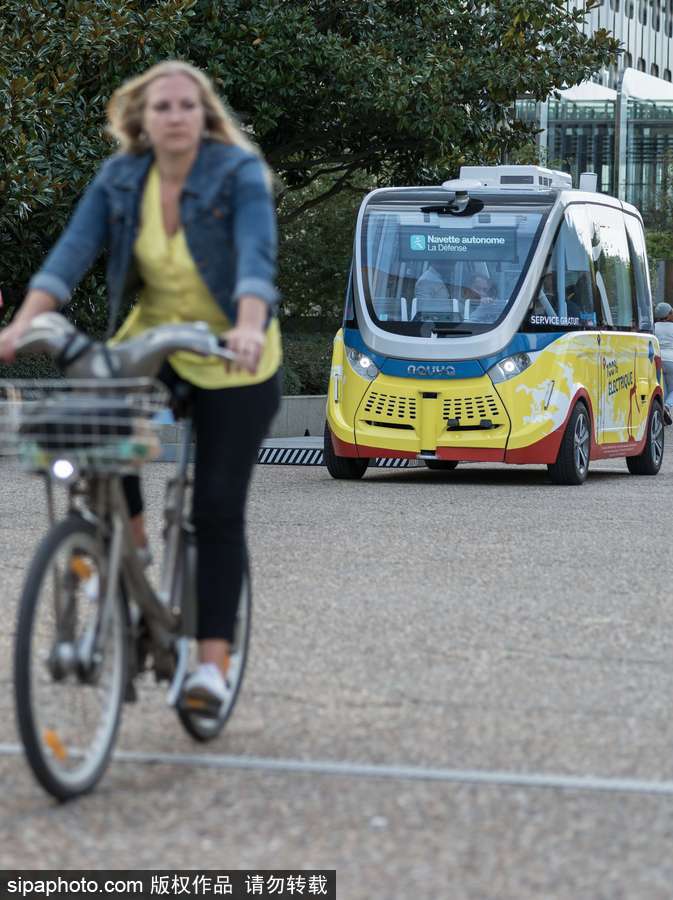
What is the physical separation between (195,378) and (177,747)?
38.3 inches

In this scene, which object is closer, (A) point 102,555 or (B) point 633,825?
(B) point 633,825

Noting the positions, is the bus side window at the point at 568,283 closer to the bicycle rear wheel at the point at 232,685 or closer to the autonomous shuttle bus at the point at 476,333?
the autonomous shuttle bus at the point at 476,333

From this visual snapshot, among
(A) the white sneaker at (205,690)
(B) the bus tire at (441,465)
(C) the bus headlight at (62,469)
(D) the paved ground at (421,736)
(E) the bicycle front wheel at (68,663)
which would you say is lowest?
(B) the bus tire at (441,465)

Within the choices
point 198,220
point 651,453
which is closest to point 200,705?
point 198,220

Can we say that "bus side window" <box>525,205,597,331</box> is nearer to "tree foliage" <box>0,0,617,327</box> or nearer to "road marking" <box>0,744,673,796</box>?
"tree foliage" <box>0,0,617,327</box>

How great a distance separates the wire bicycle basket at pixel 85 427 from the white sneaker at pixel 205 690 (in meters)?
0.70

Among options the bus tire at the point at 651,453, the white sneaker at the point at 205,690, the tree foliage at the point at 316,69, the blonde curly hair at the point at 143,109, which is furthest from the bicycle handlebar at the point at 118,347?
the tree foliage at the point at 316,69

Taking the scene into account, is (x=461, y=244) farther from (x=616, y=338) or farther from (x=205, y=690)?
(x=205, y=690)

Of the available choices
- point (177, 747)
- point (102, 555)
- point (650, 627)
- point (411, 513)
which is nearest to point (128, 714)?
point (177, 747)

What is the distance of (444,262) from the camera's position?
16219 millimetres

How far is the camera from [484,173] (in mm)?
17734

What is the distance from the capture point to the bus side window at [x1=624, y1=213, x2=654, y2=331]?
18.7 meters

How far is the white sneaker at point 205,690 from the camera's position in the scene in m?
4.79

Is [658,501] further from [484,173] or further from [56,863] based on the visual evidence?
[56,863]
